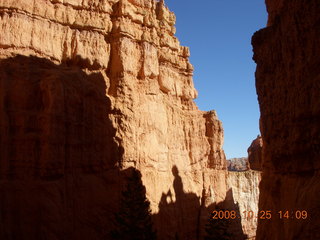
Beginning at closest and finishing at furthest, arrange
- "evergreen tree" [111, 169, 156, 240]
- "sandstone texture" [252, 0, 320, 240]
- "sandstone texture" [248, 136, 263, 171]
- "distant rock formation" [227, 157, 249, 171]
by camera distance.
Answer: "sandstone texture" [252, 0, 320, 240], "evergreen tree" [111, 169, 156, 240], "sandstone texture" [248, 136, 263, 171], "distant rock formation" [227, 157, 249, 171]

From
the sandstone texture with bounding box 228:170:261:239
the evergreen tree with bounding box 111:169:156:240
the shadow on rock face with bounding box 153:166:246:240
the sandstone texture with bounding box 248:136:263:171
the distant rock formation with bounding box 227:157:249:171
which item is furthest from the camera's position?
the distant rock formation with bounding box 227:157:249:171

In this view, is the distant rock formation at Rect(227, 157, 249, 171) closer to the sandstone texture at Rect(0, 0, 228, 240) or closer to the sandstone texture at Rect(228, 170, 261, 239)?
the sandstone texture at Rect(228, 170, 261, 239)

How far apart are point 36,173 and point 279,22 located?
44.9ft

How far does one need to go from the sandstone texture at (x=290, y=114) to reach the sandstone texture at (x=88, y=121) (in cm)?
983

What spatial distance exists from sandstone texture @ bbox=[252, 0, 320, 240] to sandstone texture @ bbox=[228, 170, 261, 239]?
78.5 feet

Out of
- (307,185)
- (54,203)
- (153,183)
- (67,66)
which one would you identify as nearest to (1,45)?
(67,66)

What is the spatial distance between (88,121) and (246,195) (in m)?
25.9

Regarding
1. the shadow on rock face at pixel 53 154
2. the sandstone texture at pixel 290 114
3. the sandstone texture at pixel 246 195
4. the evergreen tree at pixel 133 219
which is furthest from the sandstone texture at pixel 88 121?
the sandstone texture at pixel 290 114

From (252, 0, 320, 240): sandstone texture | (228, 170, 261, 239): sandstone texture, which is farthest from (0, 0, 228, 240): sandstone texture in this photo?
(252, 0, 320, 240): sandstone texture

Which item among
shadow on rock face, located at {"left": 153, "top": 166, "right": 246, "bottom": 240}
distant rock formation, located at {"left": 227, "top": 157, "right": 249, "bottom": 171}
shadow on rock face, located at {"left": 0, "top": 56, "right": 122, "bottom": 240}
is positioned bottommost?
shadow on rock face, located at {"left": 153, "top": 166, "right": 246, "bottom": 240}

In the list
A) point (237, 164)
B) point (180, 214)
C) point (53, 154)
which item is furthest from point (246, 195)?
point (237, 164)

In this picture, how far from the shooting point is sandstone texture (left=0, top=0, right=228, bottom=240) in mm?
17094

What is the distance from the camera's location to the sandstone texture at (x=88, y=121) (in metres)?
17.1

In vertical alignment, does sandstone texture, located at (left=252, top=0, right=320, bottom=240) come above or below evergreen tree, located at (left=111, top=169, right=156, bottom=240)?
above
